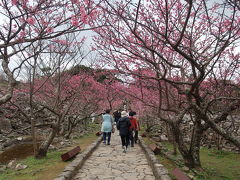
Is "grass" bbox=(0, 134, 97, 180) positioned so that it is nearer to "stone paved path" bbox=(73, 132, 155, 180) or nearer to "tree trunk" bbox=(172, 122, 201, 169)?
"stone paved path" bbox=(73, 132, 155, 180)

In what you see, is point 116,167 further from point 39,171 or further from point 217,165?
point 217,165

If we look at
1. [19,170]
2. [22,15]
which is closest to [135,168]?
[19,170]

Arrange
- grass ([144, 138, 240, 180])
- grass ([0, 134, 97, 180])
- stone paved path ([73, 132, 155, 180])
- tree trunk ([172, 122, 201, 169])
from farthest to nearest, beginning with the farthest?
tree trunk ([172, 122, 201, 169]) < grass ([144, 138, 240, 180]) < stone paved path ([73, 132, 155, 180]) < grass ([0, 134, 97, 180])

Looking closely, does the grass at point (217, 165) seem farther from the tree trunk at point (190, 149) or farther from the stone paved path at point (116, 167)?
the stone paved path at point (116, 167)

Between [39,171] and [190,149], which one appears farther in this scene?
[190,149]

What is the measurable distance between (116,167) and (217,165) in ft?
14.7

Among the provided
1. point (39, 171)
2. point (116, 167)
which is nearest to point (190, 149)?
point (116, 167)

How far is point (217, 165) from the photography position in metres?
9.36

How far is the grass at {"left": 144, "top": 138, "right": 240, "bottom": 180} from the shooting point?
695 cm

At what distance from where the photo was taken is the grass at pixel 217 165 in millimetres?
6953

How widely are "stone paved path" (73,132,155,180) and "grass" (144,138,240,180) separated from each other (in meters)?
0.70

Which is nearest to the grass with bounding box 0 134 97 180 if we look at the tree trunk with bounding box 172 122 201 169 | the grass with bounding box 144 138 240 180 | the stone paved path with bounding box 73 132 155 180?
the stone paved path with bounding box 73 132 155 180

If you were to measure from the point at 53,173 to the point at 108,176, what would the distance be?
144 cm

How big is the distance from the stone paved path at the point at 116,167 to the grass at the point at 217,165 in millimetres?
696
